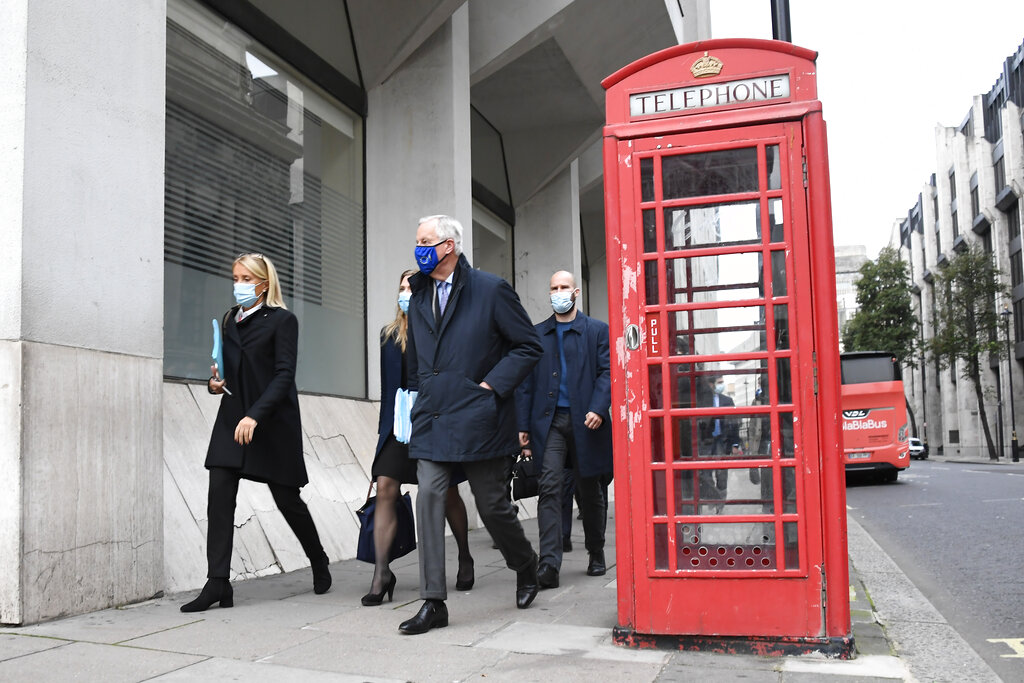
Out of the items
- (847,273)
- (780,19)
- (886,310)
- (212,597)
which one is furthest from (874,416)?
(847,273)

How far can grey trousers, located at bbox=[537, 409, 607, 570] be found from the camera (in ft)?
20.0

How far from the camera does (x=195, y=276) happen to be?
732 centimetres

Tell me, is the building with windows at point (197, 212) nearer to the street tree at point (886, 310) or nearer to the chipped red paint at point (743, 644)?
Answer: the chipped red paint at point (743, 644)

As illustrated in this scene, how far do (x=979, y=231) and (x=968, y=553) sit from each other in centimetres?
5259

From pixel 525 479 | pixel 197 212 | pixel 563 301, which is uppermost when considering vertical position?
pixel 197 212

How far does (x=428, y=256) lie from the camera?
4812 mm

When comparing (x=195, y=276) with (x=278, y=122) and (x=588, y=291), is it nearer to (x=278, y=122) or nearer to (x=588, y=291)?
(x=278, y=122)

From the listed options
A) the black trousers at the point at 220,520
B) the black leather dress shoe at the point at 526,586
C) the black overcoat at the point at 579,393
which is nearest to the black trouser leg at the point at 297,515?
the black trousers at the point at 220,520

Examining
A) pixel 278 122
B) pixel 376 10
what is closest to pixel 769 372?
pixel 278 122

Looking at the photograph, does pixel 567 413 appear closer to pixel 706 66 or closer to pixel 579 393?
pixel 579 393

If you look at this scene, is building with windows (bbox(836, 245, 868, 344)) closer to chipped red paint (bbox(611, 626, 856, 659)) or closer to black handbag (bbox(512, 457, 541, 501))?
black handbag (bbox(512, 457, 541, 501))

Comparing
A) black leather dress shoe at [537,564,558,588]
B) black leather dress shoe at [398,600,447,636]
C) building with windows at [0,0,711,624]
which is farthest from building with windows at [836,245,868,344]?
black leather dress shoe at [398,600,447,636]

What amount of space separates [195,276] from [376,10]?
3.99 meters

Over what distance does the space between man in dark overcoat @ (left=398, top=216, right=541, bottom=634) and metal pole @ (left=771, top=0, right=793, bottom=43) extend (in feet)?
11.7
